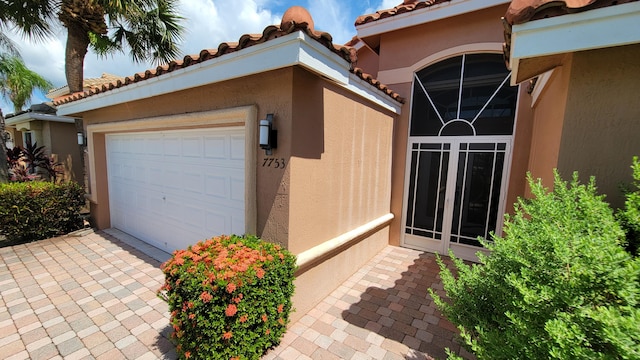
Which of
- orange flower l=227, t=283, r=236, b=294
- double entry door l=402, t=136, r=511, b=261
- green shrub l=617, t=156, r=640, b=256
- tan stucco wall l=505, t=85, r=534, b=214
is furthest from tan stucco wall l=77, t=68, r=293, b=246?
tan stucco wall l=505, t=85, r=534, b=214

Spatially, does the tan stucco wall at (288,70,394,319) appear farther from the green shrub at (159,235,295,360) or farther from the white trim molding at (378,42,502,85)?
the white trim molding at (378,42,502,85)

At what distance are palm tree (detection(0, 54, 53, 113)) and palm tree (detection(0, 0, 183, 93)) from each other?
17903 mm

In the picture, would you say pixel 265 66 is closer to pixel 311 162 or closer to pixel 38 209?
pixel 311 162

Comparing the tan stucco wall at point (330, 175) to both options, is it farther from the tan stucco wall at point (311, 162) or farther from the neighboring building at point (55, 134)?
the neighboring building at point (55, 134)

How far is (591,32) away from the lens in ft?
7.71

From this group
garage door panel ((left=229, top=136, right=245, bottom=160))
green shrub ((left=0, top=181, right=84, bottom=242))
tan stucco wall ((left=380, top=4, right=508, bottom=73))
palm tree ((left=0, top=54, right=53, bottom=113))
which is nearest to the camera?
garage door panel ((left=229, top=136, right=245, bottom=160))

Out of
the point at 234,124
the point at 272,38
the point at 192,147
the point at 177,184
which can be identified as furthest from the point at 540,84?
the point at 177,184

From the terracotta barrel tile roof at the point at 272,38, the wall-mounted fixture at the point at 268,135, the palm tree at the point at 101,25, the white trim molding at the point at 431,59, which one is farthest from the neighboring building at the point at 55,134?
the white trim molding at the point at 431,59

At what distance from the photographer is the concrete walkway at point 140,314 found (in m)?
3.25

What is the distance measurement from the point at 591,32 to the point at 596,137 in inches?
42.1

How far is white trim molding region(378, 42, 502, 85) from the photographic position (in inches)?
226

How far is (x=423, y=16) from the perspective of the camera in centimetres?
607

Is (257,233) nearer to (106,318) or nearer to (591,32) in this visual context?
(106,318)

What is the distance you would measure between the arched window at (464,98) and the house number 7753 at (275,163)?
4.57 m
